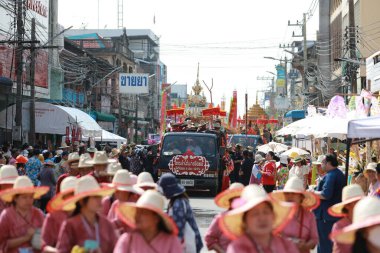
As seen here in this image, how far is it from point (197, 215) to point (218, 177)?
672 centimetres

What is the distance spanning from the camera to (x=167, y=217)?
5.63 meters

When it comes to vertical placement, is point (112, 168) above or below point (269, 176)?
above

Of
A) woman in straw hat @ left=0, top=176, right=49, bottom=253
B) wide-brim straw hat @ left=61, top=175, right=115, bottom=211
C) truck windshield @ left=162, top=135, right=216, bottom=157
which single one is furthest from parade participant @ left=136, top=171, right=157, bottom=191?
truck windshield @ left=162, top=135, right=216, bottom=157

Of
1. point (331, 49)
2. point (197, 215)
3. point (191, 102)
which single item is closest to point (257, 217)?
point (197, 215)

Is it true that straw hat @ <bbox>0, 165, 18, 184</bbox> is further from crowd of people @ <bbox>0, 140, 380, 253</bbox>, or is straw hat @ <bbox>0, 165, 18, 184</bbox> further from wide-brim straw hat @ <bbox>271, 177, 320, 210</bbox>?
wide-brim straw hat @ <bbox>271, 177, 320, 210</bbox>

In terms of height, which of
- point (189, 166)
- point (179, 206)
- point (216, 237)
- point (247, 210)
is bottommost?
point (189, 166)

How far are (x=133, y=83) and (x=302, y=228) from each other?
164ft

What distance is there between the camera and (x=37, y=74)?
43156 millimetres

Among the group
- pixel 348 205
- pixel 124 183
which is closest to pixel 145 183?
pixel 124 183

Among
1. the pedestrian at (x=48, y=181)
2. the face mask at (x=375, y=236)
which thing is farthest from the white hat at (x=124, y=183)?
the pedestrian at (x=48, y=181)

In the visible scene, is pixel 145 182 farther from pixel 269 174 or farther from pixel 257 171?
pixel 257 171

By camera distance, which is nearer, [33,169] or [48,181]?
[48,181]

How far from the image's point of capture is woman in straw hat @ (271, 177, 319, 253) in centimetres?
751

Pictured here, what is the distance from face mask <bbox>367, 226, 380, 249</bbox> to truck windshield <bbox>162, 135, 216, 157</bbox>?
69.4 ft
